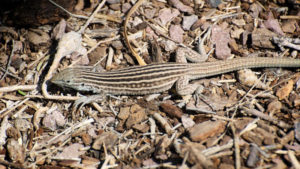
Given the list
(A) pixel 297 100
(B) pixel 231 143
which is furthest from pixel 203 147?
(A) pixel 297 100

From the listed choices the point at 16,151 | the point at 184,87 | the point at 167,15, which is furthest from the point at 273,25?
the point at 16,151

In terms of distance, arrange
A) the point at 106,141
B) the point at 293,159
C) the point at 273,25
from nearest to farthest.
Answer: the point at 293,159 → the point at 106,141 → the point at 273,25

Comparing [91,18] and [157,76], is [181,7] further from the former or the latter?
[91,18]

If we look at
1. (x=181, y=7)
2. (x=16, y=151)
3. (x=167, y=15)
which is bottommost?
(x=16, y=151)

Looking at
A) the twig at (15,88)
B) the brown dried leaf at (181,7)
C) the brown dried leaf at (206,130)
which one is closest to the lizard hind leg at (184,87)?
the brown dried leaf at (206,130)

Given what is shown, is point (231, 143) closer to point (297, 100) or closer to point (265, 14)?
point (297, 100)

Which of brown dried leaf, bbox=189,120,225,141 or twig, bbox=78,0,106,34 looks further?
twig, bbox=78,0,106,34

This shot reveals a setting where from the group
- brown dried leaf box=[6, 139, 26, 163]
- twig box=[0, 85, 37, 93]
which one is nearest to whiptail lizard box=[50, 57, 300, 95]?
twig box=[0, 85, 37, 93]

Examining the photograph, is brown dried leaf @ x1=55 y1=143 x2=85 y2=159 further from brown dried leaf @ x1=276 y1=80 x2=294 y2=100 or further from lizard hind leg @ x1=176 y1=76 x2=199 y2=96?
brown dried leaf @ x1=276 y1=80 x2=294 y2=100
